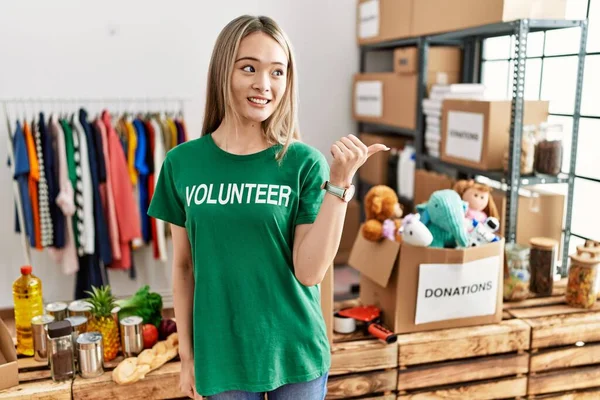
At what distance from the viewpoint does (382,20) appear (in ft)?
11.9

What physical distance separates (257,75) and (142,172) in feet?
7.34

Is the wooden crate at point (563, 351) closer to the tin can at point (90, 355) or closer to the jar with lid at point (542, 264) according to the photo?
the jar with lid at point (542, 264)

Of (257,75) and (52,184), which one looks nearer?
(257,75)

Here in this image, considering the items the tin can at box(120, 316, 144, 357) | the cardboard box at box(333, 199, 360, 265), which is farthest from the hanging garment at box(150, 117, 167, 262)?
the tin can at box(120, 316, 144, 357)

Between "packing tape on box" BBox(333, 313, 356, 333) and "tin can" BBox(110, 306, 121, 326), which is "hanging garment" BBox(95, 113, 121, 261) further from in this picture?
"packing tape on box" BBox(333, 313, 356, 333)

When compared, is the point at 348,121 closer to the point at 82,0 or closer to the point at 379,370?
the point at 82,0

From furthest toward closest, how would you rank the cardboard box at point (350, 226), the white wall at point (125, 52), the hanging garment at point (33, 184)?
the cardboard box at point (350, 226) < the white wall at point (125, 52) < the hanging garment at point (33, 184)

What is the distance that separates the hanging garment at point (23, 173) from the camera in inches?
120

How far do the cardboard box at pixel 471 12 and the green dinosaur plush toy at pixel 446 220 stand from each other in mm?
979

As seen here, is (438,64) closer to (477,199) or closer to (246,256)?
(477,199)

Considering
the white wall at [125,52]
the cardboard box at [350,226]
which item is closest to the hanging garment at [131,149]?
the white wall at [125,52]

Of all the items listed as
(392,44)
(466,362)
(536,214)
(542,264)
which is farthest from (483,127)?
(392,44)

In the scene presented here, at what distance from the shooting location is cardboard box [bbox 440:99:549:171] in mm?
2406

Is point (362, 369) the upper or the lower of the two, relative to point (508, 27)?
lower
